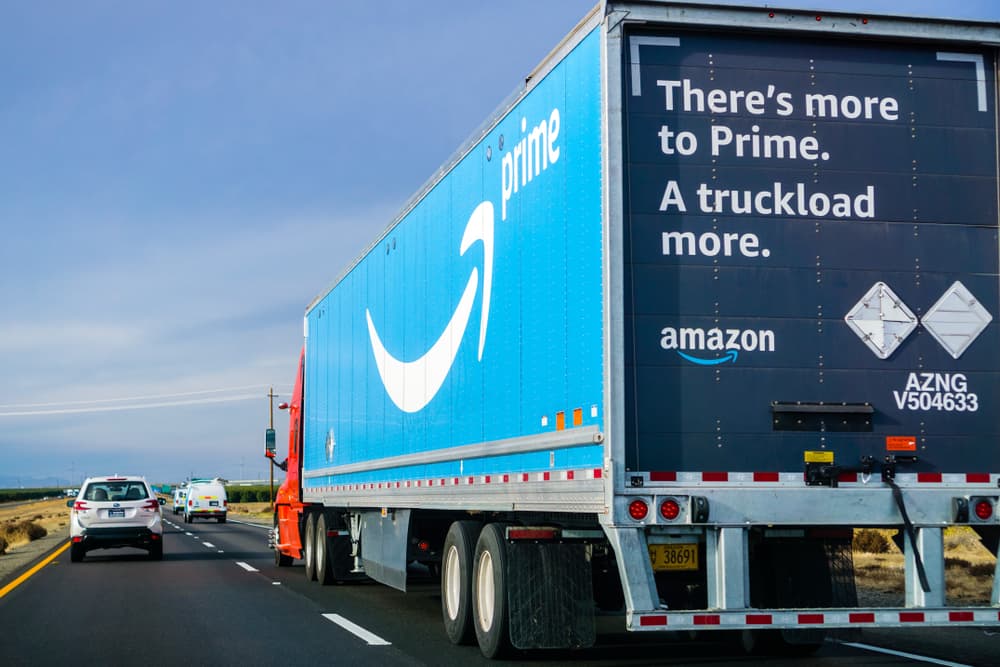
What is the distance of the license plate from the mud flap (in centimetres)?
120

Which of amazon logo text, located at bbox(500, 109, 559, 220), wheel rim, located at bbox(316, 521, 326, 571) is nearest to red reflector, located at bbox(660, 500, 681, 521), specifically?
amazon logo text, located at bbox(500, 109, 559, 220)

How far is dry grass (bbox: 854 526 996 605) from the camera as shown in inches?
548

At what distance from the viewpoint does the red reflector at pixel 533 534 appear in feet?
31.2

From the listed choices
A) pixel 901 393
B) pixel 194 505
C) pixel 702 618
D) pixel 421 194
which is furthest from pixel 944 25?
pixel 194 505

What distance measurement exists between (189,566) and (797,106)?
17.9 m

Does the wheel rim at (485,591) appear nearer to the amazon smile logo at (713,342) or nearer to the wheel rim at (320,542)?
the amazon smile logo at (713,342)

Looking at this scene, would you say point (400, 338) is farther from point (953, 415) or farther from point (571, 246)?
point (953, 415)

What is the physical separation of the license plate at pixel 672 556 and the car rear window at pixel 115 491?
1903 cm

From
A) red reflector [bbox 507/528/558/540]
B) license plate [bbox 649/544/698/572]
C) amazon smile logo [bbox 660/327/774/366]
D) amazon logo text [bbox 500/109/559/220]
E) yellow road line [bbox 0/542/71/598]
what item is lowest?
yellow road line [bbox 0/542/71/598]

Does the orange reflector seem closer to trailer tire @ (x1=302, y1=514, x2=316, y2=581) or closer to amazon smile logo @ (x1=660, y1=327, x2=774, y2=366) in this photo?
amazon smile logo @ (x1=660, y1=327, x2=774, y2=366)

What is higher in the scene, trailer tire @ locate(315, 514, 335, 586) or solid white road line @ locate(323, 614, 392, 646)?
trailer tire @ locate(315, 514, 335, 586)

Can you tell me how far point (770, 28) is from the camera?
866cm

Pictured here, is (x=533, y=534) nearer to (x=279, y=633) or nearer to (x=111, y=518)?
(x=279, y=633)

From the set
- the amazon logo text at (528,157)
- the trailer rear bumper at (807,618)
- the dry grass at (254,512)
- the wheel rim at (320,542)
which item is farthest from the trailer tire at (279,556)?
the dry grass at (254,512)
